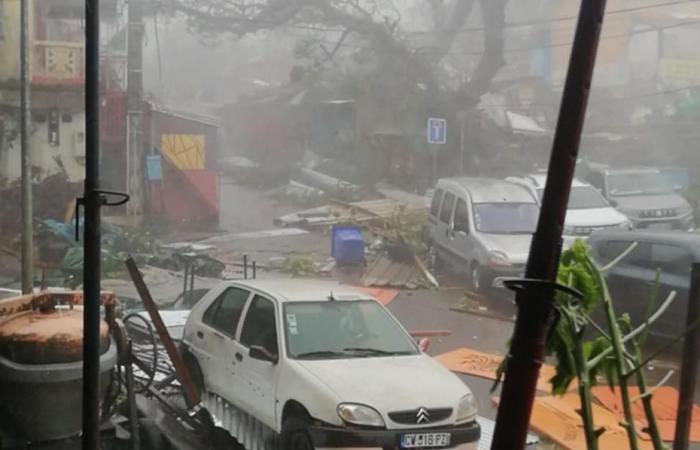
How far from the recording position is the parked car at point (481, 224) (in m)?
7.98

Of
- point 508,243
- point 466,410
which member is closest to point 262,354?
point 466,410

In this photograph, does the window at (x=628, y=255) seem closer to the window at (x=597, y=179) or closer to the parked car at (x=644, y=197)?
the parked car at (x=644, y=197)

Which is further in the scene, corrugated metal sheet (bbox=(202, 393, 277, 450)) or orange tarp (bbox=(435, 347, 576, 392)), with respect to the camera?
orange tarp (bbox=(435, 347, 576, 392))

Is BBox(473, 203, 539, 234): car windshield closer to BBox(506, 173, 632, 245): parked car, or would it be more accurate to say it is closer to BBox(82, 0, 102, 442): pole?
BBox(506, 173, 632, 245): parked car

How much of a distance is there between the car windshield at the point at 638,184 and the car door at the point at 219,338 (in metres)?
6.07

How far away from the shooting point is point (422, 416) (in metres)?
3.96

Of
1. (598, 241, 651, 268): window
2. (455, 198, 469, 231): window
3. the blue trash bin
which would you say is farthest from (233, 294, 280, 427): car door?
(455, 198, 469, 231): window

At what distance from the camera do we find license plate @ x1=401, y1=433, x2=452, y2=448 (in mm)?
3889

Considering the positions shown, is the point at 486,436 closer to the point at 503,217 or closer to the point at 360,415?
the point at 360,415

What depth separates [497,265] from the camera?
7.84 m

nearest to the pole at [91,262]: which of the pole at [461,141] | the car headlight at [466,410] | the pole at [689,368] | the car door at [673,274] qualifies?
the pole at [689,368]

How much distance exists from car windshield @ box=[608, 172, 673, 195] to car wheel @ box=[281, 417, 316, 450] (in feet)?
21.8

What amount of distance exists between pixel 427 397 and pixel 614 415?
→ 31.9 inches

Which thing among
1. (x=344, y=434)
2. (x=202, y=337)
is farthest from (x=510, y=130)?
(x=344, y=434)
